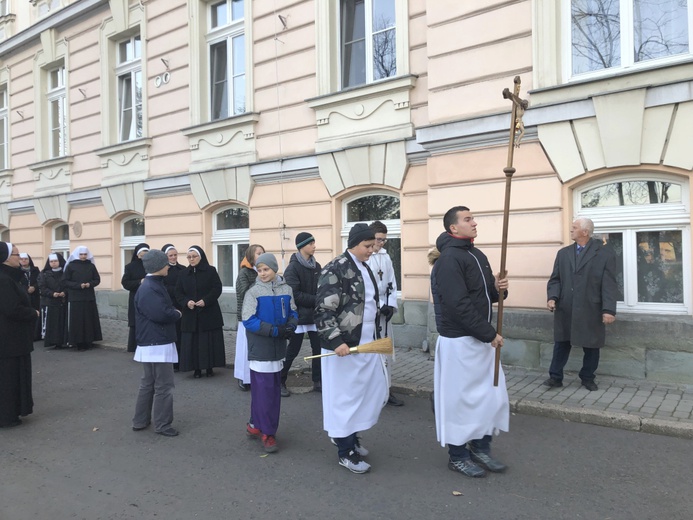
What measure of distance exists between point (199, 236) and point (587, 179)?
7730mm

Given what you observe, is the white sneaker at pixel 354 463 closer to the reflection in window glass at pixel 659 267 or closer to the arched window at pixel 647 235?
the arched window at pixel 647 235

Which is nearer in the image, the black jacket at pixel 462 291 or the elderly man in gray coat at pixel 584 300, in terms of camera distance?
the black jacket at pixel 462 291

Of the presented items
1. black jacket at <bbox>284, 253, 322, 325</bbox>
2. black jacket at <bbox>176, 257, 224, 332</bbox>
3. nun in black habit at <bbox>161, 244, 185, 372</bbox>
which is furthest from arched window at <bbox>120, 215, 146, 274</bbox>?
black jacket at <bbox>284, 253, 322, 325</bbox>

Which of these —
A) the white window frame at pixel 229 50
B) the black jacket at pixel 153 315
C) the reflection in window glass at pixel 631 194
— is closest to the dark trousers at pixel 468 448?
the black jacket at pixel 153 315

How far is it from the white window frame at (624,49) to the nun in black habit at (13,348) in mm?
6684

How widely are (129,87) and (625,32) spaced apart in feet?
37.1

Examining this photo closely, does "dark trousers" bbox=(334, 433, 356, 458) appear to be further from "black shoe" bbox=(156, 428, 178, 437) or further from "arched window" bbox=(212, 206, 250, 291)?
"arched window" bbox=(212, 206, 250, 291)

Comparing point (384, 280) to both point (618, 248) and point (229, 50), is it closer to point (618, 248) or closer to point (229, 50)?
point (618, 248)

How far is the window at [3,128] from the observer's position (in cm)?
1780

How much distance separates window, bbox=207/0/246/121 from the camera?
11.6 metres

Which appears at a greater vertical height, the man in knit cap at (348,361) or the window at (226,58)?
the window at (226,58)

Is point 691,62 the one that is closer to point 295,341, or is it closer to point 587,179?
point 587,179

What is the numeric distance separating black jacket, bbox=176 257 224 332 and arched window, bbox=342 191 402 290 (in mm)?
2869

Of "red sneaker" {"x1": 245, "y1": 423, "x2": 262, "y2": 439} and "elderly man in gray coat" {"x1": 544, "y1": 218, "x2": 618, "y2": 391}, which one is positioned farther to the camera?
"elderly man in gray coat" {"x1": 544, "y1": 218, "x2": 618, "y2": 391}
